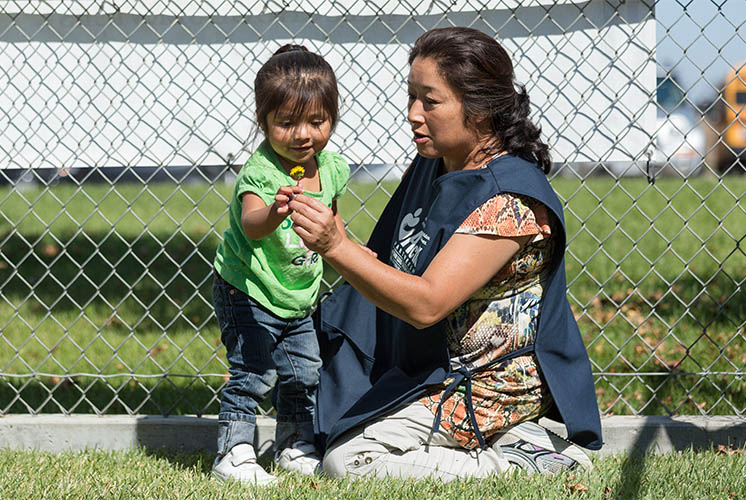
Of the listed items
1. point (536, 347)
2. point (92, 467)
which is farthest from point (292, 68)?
point (92, 467)

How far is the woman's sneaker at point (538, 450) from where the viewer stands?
281 cm

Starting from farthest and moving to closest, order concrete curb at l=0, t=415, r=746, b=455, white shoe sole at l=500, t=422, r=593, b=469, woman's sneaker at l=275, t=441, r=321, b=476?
concrete curb at l=0, t=415, r=746, b=455 → woman's sneaker at l=275, t=441, r=321, b=476 → white shoe sole at l=500, t=422, r=593, b=469

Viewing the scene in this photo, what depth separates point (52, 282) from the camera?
6539 millimetres

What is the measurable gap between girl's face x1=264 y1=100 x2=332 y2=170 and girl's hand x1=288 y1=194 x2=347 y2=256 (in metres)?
0.42

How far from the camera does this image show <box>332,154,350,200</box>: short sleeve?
300cm

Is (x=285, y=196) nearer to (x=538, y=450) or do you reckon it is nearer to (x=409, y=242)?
(x=409, y=242)

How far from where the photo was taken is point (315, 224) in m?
2.32

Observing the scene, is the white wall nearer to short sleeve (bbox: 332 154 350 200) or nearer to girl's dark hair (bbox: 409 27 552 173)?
short sleeve (bbox: 332 154 350 200)

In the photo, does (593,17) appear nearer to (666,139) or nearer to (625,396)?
(625,396)

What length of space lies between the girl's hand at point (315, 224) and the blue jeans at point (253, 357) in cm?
63

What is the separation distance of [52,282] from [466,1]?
4.47m

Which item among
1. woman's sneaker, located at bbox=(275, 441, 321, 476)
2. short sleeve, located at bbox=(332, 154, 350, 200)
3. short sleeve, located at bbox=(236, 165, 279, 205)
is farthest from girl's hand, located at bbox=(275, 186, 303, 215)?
woman's sneaker, located at bbox=(275, 441, 321, 476)

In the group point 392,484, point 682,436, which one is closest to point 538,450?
point 392,484

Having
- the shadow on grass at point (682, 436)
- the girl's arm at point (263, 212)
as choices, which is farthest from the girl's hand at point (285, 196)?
the shadow on grass at point (682, 436)
